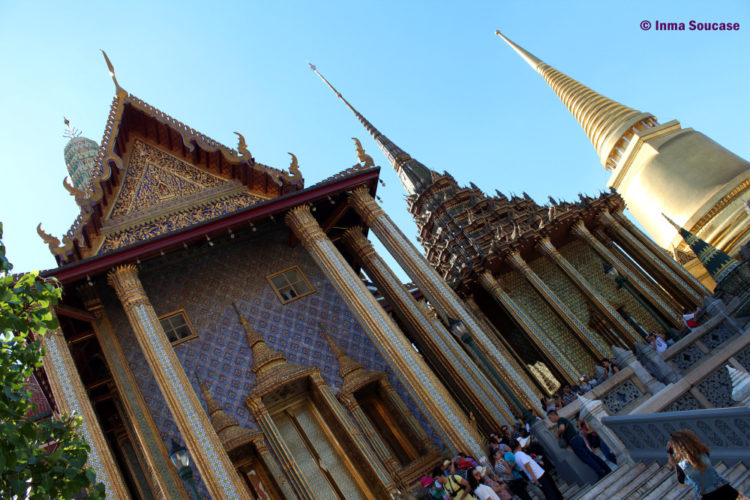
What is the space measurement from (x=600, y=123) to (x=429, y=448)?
22.4 metres

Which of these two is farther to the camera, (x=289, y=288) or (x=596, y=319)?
(x=596, y=319)

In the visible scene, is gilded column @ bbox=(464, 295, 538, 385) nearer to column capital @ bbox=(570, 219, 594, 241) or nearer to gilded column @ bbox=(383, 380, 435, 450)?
column capital @ bbox=(570, 219, 594, 241)

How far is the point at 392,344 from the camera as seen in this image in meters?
10.4

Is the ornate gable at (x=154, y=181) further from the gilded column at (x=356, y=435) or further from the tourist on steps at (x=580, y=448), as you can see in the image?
the tourist on steps at (x=580, y=448)

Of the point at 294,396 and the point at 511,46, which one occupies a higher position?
the point at 511,46

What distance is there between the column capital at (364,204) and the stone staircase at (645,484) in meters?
7.03

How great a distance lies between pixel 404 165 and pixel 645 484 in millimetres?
20822

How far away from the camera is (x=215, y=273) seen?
13.7 m

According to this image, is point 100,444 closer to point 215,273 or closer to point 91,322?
point 91,322

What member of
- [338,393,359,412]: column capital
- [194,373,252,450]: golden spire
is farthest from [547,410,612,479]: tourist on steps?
[194,373,252,450]: golden spire

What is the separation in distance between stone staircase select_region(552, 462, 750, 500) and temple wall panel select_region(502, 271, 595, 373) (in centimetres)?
1041

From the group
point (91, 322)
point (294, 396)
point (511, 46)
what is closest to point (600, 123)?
point (511, 46)

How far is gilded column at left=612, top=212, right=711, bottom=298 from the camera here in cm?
1711

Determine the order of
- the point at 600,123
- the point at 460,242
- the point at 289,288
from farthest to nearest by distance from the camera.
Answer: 1. the point at 600,123
2. the point at 460,242
3. the point at 289,288
